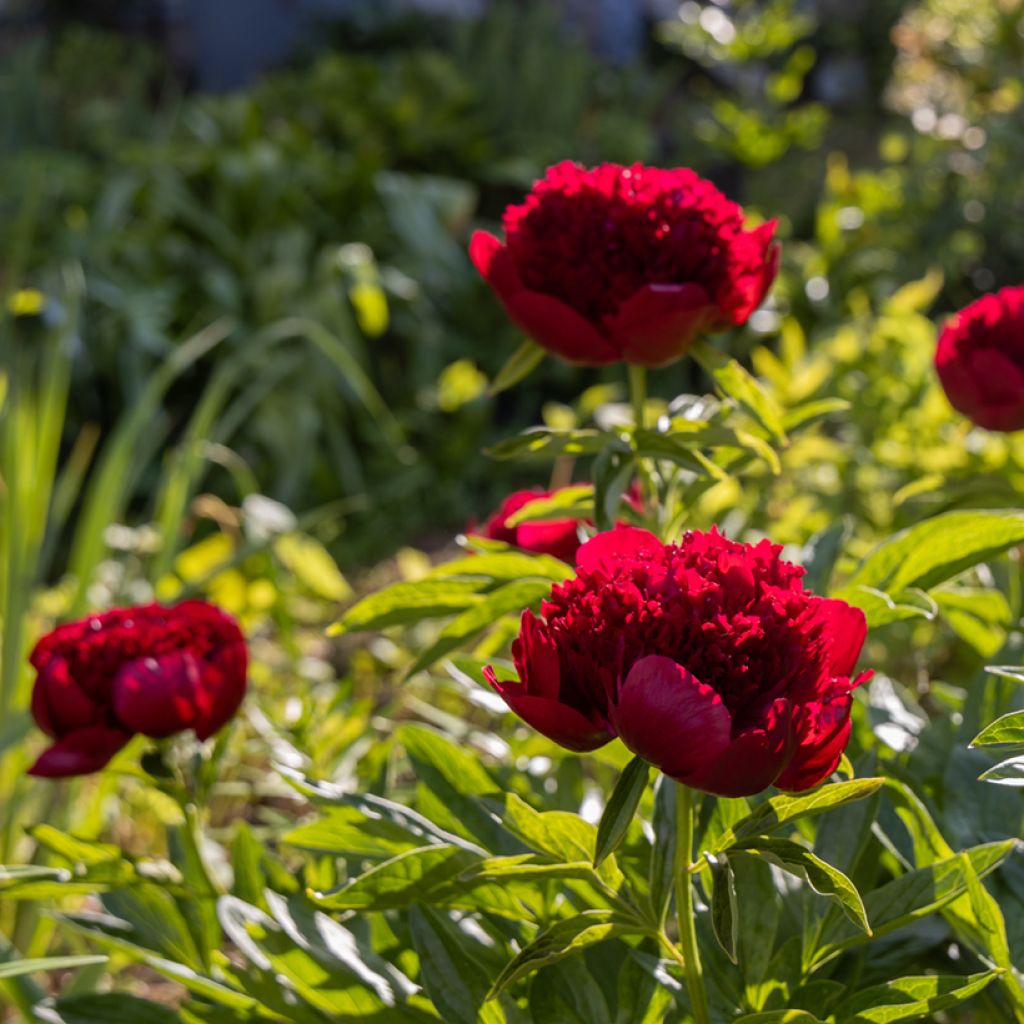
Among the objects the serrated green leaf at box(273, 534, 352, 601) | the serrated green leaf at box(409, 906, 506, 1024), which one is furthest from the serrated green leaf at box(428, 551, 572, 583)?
the serrated green leaf at box(273, 534, 352, 601)

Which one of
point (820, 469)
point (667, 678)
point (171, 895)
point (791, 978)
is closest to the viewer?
point (667, 678)

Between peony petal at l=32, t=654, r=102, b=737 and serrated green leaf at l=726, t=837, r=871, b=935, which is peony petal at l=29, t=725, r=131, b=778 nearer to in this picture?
peony petal at l=32, t=654, r=102, b=737

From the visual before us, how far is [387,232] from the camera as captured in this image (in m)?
4.17

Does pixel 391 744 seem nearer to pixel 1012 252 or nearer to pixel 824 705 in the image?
pixel 824 705

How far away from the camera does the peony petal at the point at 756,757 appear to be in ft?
1.96

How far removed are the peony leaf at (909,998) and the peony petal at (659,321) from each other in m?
0.41

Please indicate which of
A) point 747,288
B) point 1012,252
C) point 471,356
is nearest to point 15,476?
point 747,288

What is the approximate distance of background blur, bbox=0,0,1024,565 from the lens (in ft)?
11.0

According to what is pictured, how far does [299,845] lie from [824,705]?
1.26ft

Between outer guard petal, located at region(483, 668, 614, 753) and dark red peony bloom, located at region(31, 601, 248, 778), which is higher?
outer guard petal, located at region(483, 668, 614, 753)

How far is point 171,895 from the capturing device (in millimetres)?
1091

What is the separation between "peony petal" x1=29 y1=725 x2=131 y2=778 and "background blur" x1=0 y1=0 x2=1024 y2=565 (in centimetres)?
109

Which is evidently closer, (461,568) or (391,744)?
(461,568)

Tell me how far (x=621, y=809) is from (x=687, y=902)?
0.32 feet
